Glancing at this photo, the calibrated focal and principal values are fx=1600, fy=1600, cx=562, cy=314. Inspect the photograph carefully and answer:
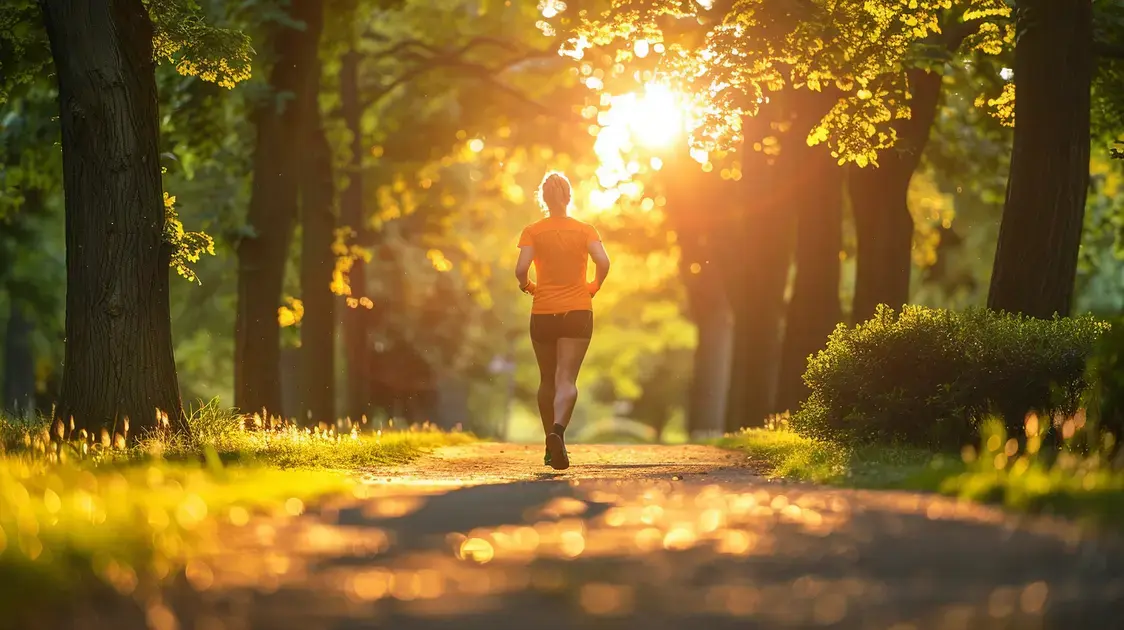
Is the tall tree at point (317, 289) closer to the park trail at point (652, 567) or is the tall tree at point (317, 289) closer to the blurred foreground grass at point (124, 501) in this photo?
the blurred foreground grass at point (124, 501)

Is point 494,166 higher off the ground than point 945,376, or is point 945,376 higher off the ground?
point 494,166

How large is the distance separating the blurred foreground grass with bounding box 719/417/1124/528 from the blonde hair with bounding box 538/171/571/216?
277 cm

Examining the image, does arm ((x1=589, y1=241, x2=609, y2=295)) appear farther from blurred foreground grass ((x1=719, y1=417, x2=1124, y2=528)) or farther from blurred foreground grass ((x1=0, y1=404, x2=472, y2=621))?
blurred foreground grass ((x1=0, y1=404, x2=472, y2=621))

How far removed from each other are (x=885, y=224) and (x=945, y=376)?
8.82 m

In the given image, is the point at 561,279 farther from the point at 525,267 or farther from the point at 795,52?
the point at 795,52

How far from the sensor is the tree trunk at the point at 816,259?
71.6 feet

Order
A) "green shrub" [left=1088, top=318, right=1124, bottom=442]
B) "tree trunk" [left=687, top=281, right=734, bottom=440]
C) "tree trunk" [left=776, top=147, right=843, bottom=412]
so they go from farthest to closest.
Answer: "tree trunk" [left=687, top=281, right=734, bottom=440], "tree trunk" [left=776, top=147, right=843, bottom=412], "green shrub" [left=1088, top=318, right=1124, bottom=442]

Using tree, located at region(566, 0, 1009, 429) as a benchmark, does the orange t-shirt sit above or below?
below

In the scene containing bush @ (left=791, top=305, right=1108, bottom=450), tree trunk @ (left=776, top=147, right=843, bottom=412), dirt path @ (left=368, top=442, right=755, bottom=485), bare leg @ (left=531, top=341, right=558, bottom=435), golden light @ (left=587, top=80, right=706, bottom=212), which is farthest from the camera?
golden light @ (left=587, top=80, right=706, bottom=212)

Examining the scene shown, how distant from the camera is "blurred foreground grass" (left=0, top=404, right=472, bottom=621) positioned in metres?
5.58

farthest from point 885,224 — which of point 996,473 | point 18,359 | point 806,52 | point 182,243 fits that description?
point 18,359

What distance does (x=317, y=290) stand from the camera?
2400 centimetres

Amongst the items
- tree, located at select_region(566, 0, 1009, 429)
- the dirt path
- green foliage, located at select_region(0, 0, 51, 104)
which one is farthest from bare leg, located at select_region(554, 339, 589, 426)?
green foliage, located at select_region(0, 0, 51, 104)

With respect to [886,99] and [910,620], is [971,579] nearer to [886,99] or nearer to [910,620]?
[910,620]
